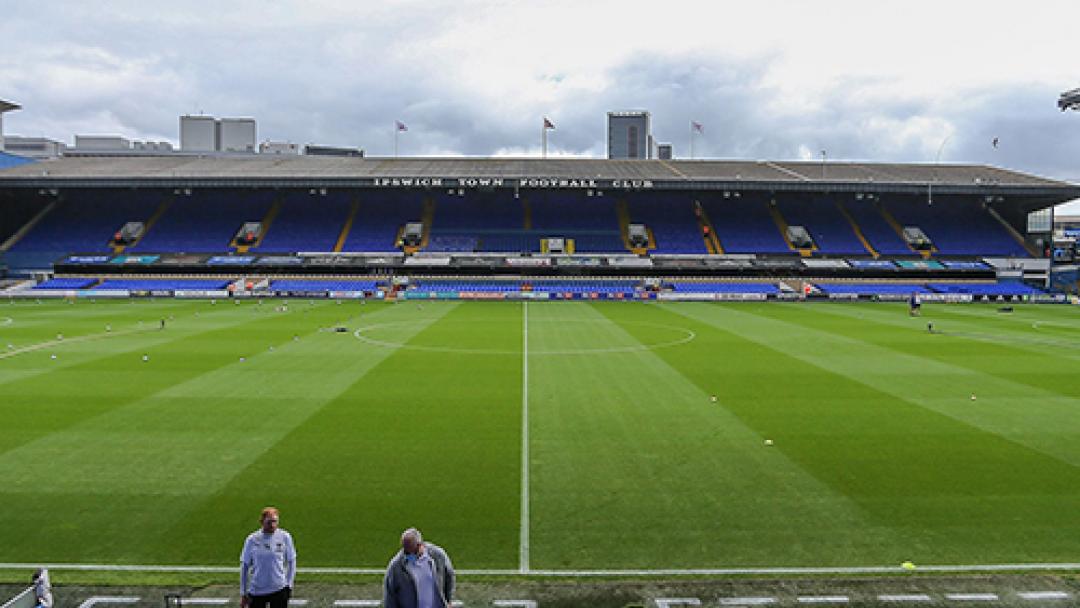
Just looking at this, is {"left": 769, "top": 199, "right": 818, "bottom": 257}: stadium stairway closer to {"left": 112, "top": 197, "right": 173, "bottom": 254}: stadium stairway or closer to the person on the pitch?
the person on the pitch

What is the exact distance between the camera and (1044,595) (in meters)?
8.31

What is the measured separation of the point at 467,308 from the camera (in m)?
53.9

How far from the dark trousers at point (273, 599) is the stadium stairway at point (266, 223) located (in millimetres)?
74004

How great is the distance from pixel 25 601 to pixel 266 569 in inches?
102

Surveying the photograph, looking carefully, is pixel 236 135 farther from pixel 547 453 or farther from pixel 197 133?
pixel 547 453

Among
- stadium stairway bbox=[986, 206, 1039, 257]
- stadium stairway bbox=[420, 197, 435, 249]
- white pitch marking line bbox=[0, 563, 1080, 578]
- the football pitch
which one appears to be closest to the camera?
white pitch marking line bbox=[0, 563, 1080, 578]

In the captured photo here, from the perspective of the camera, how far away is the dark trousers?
706cm

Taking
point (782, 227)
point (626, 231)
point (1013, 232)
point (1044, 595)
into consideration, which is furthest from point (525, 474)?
point (1013, 232)

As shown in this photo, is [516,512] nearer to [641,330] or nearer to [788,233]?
[641,330]

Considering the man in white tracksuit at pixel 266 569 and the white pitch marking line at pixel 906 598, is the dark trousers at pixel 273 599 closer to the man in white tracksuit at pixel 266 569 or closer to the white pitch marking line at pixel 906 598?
the man in white tracksuit at pixel 266 569

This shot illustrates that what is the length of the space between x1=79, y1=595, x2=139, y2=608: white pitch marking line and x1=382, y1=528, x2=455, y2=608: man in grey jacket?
3988 millimetres

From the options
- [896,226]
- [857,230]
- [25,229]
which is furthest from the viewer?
[896,226]

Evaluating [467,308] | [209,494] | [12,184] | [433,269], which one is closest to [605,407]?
[209,494]

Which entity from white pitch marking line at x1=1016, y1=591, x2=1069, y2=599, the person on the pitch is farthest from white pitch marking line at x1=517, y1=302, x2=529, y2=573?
the person on the pitch
